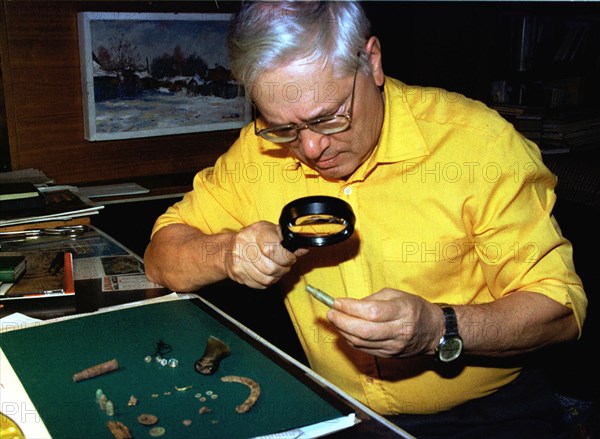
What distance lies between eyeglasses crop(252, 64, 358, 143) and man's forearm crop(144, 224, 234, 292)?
280 millimetres

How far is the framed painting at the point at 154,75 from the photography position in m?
3.39

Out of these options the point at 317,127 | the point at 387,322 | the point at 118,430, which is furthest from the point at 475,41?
the point at 118,430

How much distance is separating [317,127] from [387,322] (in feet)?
1.54

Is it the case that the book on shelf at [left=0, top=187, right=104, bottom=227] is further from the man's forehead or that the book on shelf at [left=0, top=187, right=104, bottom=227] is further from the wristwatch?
the wristwatch

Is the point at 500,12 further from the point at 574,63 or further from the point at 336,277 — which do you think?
the point at 336,277

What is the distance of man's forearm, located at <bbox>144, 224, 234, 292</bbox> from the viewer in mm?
1840

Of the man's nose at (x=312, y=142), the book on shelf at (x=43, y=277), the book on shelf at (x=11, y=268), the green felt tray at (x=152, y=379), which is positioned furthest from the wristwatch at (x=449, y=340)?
the book on shelf at (x=11, y=268)

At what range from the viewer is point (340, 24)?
161 cm

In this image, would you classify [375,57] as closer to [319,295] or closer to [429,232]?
[429,232]

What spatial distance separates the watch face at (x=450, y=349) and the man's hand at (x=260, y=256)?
368mm

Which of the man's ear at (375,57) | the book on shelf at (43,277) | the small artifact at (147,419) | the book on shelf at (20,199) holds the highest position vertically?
the man's ear at (375,57)

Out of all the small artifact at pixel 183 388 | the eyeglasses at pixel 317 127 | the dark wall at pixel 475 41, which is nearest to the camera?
the small artifact at pixel 183 388

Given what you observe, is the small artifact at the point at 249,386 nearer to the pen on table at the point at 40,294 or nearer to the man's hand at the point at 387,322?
the man's hand at the point at 387,322

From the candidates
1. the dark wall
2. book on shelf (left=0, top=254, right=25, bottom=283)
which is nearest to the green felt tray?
book on shelf (left=0, top=254, right=25, bottom=283)
